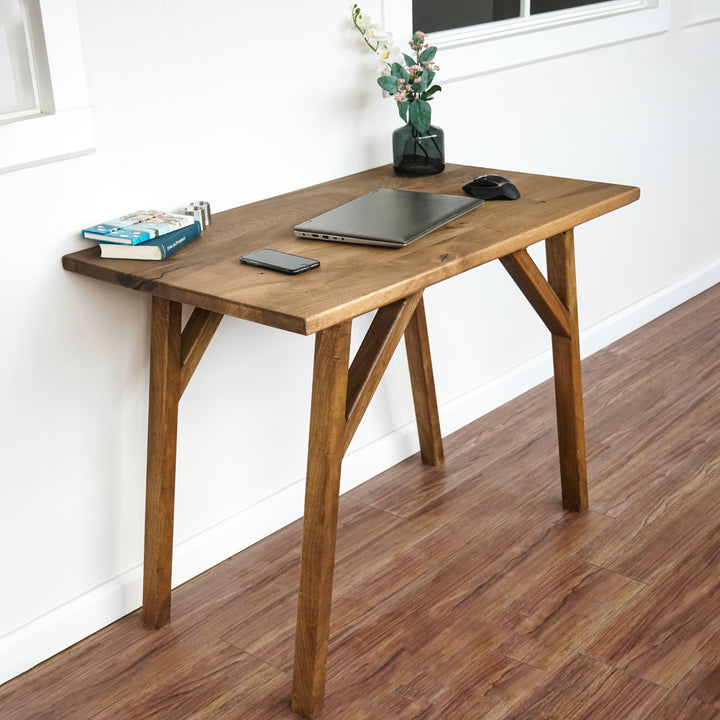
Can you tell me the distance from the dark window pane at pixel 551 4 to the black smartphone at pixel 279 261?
5.18 feet

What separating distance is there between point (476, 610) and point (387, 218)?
2.74 feet

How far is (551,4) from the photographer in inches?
117

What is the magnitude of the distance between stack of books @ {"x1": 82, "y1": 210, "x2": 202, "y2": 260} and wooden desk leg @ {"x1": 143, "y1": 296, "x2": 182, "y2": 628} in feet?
0.34

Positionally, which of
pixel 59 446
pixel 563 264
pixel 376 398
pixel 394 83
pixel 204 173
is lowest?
pixel 376 398

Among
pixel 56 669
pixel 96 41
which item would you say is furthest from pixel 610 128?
pixel 56 669

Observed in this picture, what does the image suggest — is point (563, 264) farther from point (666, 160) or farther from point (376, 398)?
point (666, 160)

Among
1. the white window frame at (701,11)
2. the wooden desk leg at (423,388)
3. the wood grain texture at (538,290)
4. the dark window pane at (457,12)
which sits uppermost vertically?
the dark window pane at (457,12)

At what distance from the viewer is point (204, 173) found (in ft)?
6.77

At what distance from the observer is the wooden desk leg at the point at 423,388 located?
2.48 m

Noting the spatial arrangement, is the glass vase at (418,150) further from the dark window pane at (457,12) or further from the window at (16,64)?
the window at (16,64)

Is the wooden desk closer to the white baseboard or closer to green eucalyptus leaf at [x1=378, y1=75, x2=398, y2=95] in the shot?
the white baseboard

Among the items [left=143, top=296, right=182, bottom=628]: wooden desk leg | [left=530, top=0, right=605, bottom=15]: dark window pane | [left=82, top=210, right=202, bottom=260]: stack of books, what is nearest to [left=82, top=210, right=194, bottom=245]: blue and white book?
[left=82, top=210, right=202, bottom=260]: stack of books

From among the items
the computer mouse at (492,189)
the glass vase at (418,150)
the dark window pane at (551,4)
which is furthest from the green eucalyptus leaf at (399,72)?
the dark window pane at (551,4)

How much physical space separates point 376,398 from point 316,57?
0.90 metres
